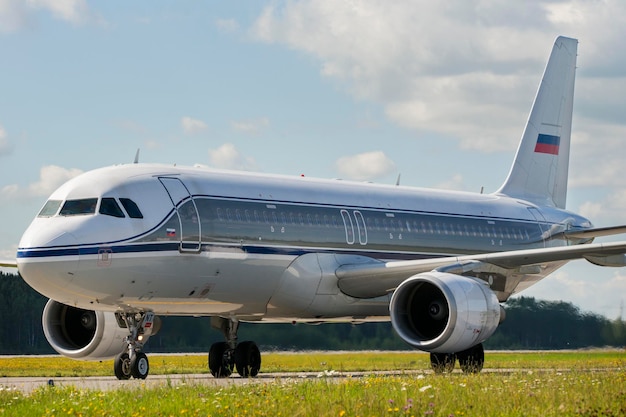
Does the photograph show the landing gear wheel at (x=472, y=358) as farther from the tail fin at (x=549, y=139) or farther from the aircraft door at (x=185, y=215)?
the tail fin at (x=549, y=139)

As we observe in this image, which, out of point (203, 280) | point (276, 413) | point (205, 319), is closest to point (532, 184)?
point (205, 319)

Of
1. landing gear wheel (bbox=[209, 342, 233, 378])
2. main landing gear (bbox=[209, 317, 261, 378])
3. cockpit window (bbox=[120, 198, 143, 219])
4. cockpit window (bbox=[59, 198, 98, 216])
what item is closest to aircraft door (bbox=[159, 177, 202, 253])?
cockpit window (bbox=[120, 198, 143, 219])

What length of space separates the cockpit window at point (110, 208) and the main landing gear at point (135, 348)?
2.22 m

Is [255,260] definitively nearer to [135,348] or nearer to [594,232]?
[135,348]

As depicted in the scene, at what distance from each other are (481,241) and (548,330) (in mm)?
8355

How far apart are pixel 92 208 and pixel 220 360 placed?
5.75 meters

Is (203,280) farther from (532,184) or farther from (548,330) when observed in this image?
(548,330)

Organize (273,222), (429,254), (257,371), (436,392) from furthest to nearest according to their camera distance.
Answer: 1. (429,254)
2. (257,371)
3. (273,222)
4. (436,392)

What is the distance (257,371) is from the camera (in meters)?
25.8

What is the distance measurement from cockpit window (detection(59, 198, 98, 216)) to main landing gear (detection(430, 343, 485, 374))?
284 inches

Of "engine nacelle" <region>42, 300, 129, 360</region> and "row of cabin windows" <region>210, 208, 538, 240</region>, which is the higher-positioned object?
"row of cabin windows" <region>210, 208, 538, 240</region>

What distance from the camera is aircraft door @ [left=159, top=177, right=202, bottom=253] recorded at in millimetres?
22375

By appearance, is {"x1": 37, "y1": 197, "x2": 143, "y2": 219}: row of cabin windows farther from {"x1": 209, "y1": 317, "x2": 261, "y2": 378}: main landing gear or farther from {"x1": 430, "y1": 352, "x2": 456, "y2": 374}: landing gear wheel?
{"x1": 430, "y1": 352, "x2": 456, "y2": 374}: landing gear wheel

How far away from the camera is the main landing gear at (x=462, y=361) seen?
23094mm
